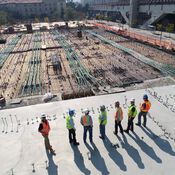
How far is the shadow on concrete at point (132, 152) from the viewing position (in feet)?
18.6

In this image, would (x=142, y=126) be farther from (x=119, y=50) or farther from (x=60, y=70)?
(x=119, y=50)

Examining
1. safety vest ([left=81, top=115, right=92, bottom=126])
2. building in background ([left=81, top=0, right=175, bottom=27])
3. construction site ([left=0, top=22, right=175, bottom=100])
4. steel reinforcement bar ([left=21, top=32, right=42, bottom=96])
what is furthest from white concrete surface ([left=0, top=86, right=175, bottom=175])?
building in background ([left=81, top=0, right=175, bottom=27])

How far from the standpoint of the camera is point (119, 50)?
70.5 feet

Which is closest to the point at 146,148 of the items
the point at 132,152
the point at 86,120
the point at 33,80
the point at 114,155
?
the point at 132,152

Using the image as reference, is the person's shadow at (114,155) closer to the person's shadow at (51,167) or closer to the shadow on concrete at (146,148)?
the shadow on concrete at (146,148)

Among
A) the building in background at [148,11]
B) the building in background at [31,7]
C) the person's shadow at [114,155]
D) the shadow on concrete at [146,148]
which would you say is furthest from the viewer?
the building in background at [31,7]

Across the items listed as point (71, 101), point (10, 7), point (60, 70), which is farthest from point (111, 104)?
point (10, 7)

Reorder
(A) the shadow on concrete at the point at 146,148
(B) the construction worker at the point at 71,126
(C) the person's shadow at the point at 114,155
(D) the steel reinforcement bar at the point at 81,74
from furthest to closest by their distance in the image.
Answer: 1. (D) the steel reinforcement bar at the point at 81,74
2. (B) the construction worker at the point at 71,126
3. (A) the shadow on concrete at the point at 146,148
4. (C) the person's shadow at the point at 114,155

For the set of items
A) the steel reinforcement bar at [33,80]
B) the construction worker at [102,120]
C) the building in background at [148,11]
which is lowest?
the steel reinforcement bar at [33,80]

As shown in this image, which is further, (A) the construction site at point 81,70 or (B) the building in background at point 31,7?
(B) the building in background at point 31,7

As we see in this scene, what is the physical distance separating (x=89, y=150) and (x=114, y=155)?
80cm

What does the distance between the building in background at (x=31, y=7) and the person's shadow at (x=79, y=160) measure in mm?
89250

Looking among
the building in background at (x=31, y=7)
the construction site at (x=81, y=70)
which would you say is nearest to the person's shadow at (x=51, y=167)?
the construction site at (x=81, y=70)

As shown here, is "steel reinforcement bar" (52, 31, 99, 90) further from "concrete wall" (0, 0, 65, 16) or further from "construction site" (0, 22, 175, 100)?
"concrete wall" (0, 0, 65, 16)
